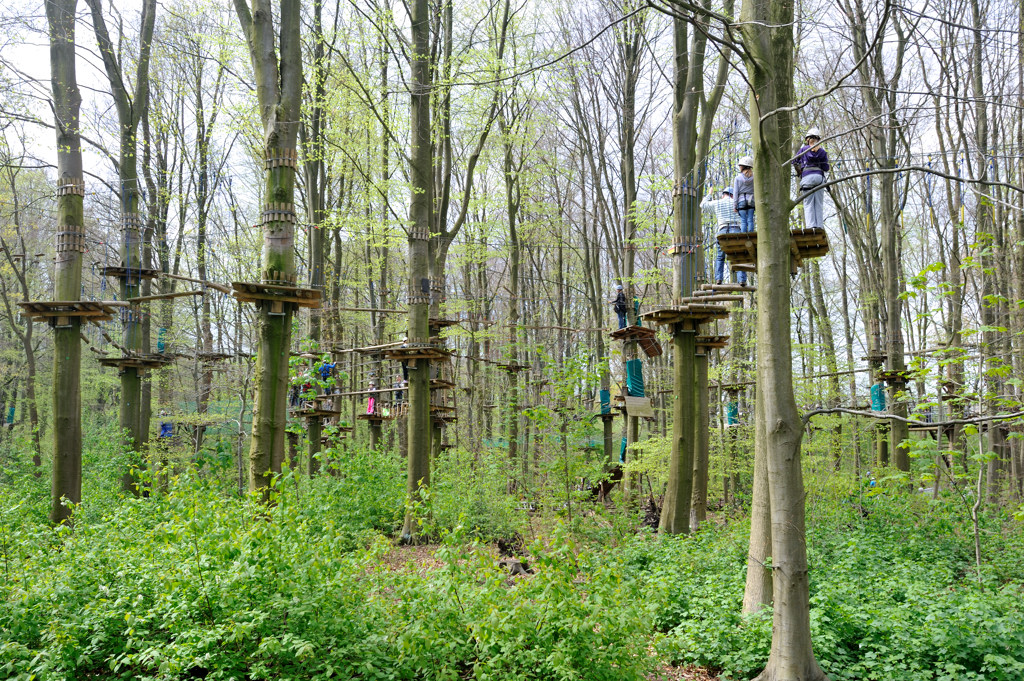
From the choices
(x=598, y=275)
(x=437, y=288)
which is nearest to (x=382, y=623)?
(x=437, y=288)

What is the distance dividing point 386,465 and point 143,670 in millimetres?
8659

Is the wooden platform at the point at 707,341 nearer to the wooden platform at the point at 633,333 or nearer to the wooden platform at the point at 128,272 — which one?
the wooden platform at the point at 633,333

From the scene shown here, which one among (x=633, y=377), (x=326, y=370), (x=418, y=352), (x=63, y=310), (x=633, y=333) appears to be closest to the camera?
(x=63, y=310)

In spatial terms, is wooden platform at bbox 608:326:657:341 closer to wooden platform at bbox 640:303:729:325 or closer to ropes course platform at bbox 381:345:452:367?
wooden platform at bbox 640:303:729:325

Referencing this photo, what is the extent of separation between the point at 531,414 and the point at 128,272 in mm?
8276

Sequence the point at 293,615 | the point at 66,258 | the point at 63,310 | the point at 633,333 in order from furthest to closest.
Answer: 1. the point at 633,333
2. the point at 66,258
3. the point at 63,310
4. the point at 293,615

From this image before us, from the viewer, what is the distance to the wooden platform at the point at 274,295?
809 cm

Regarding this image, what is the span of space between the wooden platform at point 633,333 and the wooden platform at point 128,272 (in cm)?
863

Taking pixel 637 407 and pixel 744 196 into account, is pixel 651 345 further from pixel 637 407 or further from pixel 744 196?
pixel 744 196

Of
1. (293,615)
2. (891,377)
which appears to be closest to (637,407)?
(891,377)

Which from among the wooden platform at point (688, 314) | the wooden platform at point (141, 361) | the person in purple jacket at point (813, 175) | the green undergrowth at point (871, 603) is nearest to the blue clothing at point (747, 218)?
the person in purple jacket at point (813, 175)

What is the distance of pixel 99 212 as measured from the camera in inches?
981

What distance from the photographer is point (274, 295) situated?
8.29 meters

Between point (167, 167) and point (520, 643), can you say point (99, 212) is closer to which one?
point (167, 167)
